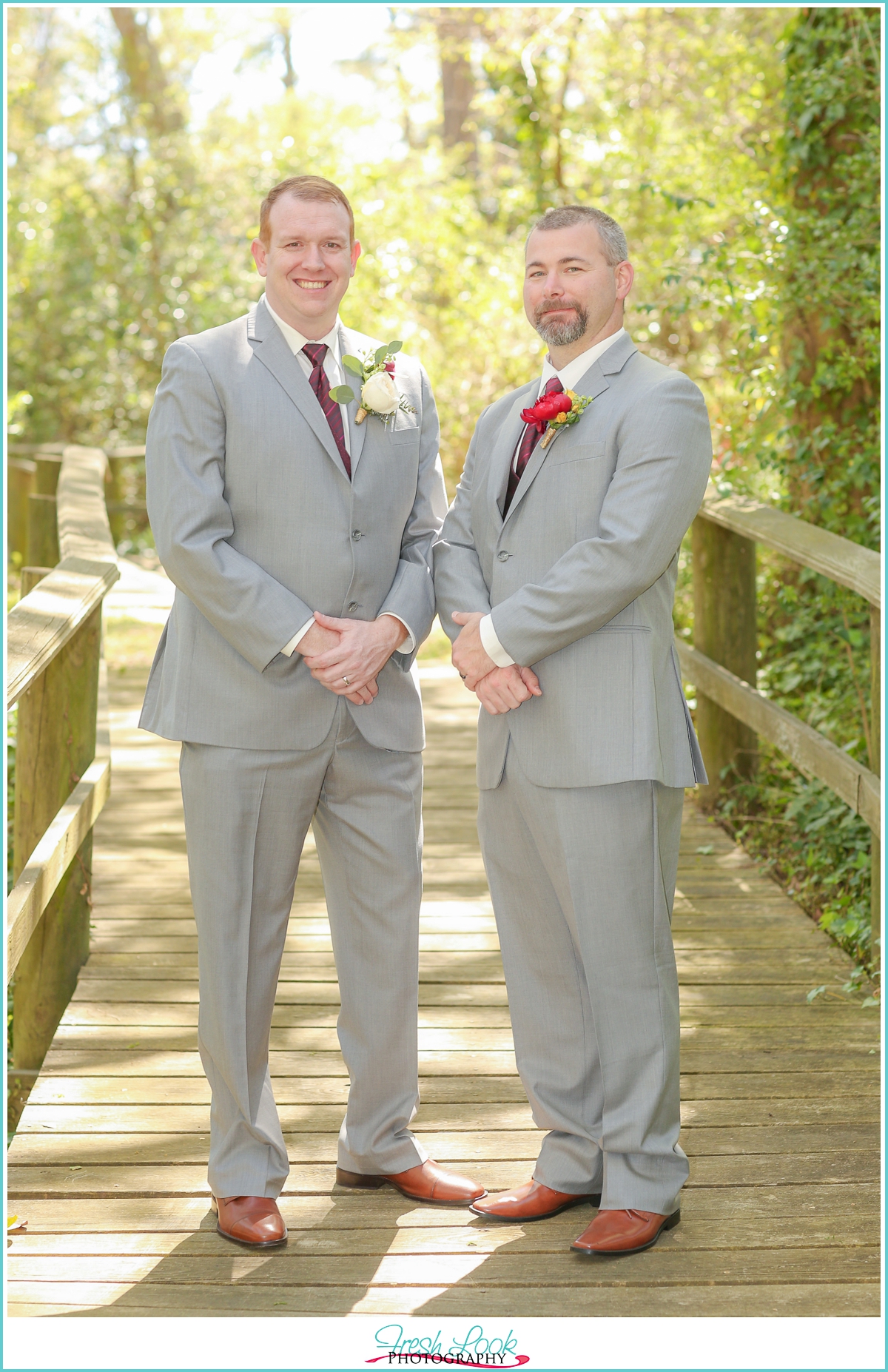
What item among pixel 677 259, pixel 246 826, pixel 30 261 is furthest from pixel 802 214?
pixel 30 261

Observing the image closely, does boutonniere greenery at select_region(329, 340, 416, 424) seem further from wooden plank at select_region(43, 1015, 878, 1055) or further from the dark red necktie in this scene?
wooden plank at select_region(43, 1015, 878, 1055)

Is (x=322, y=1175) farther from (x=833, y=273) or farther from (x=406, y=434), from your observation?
(x=833, y=273)

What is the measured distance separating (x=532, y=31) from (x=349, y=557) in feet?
29.3

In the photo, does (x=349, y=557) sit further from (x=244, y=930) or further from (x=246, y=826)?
(x=244, y=930)

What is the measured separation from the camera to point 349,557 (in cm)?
267

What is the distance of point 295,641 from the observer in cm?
257

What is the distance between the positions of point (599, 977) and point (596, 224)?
138 centimetres

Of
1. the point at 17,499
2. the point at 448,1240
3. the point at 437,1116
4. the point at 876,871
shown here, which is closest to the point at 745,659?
the point at 876,871

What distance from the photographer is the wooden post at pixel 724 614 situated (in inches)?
199

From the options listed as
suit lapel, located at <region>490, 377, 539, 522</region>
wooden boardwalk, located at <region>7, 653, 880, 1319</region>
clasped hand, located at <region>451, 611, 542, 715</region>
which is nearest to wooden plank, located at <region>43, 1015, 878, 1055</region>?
wooden boardwalk, located at <region>7, 653, 880, 1319</region>

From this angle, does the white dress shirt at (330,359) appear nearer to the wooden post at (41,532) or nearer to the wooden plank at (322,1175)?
the wooden plank at (322,1175)

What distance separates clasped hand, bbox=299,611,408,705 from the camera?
102 inches

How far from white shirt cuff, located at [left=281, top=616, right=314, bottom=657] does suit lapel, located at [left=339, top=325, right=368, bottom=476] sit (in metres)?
0.32

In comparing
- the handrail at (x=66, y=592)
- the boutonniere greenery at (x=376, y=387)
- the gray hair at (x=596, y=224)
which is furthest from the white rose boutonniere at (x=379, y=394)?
the handrail at (x=66, y=592)
